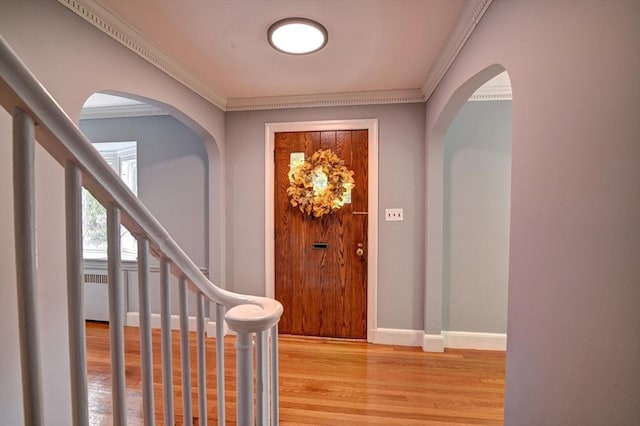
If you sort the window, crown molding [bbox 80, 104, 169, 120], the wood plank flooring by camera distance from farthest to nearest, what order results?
the window, crown molding [bbox 80, 104, 169, 120], the wood plank flooring

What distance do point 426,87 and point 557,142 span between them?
5.68ft

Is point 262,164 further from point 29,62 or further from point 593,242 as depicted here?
point 593,242

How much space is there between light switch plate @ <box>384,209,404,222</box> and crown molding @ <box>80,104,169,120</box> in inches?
99.3

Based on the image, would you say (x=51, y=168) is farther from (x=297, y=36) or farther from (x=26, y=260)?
(x=297, y=36)

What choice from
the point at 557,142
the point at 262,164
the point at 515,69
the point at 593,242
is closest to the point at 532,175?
the point at 557,142

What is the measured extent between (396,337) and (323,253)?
105 cm

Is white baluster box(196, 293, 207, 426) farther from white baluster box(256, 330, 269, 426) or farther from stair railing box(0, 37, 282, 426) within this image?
white baluster box(256, 330, 269, 426)

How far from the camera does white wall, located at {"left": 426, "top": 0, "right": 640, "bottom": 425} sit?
2.22 ft

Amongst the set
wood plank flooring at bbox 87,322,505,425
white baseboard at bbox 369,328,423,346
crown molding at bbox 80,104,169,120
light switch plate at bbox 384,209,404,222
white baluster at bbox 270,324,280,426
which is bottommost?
wood plank flooring at bbox 87,322,505,425

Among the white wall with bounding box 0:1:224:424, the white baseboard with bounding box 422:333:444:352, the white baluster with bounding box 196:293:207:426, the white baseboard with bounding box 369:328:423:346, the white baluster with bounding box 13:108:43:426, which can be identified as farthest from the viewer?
the white baseboard with bounding box 369:328:423:346

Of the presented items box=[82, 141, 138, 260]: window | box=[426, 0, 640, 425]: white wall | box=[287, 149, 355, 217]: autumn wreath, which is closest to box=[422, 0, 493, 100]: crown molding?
box=[426, 0, 640, 425]: white wall

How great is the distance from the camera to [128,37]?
65.3 inches

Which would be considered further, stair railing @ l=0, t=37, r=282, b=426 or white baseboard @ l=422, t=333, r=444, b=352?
white baseboard @ l=422, t=333, r=444, b=352

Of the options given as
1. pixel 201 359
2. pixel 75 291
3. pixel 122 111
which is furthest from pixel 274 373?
pixel 122 111
